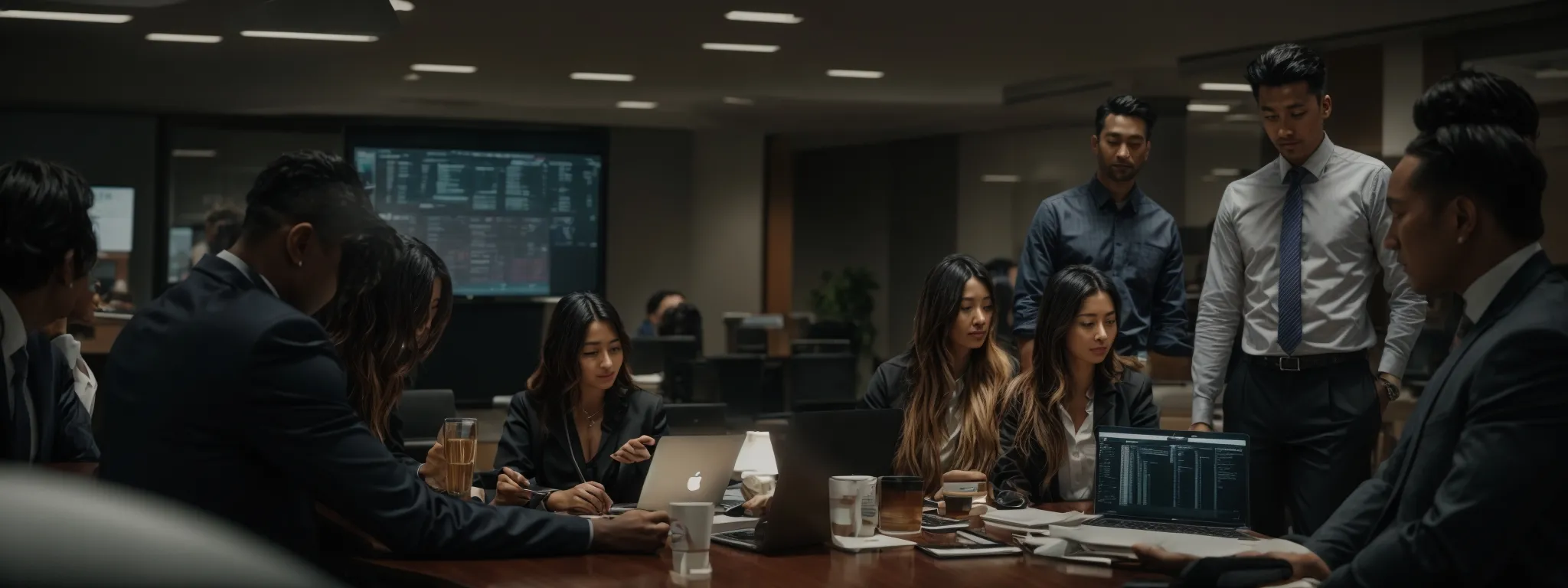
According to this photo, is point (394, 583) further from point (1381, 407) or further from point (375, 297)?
point (1381, 407)

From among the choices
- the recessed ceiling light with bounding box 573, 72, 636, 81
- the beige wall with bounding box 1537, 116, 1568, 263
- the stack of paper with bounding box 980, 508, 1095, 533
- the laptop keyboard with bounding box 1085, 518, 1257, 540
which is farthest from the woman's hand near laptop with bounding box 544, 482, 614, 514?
the recessed ceiling light with bounding box 573, 72, 636, 81

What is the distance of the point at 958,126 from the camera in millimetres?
15047

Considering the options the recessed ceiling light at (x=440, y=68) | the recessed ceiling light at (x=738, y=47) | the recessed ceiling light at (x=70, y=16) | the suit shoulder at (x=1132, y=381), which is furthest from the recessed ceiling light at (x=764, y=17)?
the suit shoulder at (x=1132, y=381)

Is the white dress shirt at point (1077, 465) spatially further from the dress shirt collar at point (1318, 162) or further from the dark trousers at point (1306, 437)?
the dress shirt collar at point (1318, 162)

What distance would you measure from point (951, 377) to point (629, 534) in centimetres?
157

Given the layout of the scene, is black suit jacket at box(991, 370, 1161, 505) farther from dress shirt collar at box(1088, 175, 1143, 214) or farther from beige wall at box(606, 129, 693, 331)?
beige wall at box(606, 129, 693, 331)

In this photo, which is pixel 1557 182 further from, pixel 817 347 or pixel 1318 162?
pixel 817 347

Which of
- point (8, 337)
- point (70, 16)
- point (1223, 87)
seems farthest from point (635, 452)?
point (1223, 87)

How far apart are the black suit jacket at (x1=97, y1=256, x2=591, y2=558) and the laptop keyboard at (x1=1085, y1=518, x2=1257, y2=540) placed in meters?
1.37

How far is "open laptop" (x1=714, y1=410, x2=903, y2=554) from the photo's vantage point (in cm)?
270

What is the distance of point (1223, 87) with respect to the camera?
10.8 metres

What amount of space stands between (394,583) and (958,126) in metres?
12.9

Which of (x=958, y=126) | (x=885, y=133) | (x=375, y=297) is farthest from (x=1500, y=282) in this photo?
(x=885, y=133)

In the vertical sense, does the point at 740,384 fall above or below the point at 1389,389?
below
